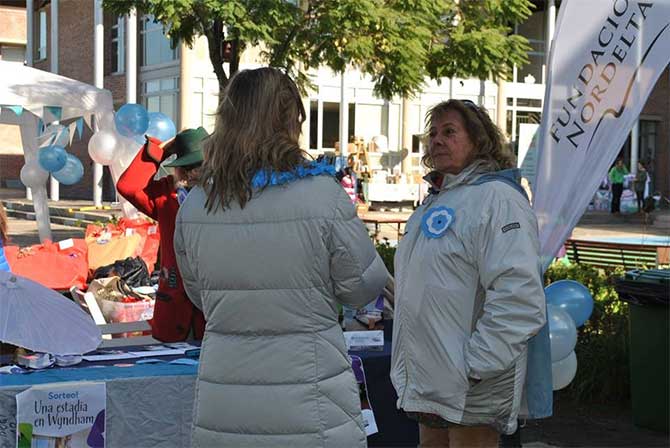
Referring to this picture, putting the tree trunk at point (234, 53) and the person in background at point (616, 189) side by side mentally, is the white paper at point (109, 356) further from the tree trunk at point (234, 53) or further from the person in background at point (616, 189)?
the person in background at point (616, 189)

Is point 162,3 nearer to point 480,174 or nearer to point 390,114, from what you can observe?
point 480,174

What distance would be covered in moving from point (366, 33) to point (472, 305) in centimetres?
907

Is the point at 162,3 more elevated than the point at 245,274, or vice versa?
the point at 162,3

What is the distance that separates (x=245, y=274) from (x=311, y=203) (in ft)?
0.91

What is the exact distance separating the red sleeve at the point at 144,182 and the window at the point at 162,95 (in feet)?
80.0

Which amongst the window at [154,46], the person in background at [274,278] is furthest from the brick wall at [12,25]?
the person in background at [274,278]

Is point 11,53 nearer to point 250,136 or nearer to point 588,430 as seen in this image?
point 588,430

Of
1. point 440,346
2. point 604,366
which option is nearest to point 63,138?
point 604,366

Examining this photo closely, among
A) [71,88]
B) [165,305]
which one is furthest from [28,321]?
[71,88]

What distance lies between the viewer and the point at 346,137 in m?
30.5

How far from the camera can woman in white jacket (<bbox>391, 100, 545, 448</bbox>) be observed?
301cm

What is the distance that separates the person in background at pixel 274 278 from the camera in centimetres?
261

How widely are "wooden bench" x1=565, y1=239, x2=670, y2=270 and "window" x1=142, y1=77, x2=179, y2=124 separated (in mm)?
19513

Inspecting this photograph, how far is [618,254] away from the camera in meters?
10.9
